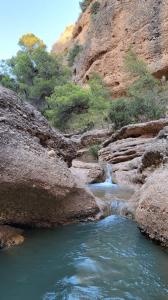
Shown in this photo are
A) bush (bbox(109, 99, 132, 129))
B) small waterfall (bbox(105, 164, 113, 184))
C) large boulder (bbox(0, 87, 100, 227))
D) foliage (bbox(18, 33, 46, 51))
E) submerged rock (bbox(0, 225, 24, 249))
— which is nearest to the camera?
submerged rock (bbox(0, 225, 24, 249))

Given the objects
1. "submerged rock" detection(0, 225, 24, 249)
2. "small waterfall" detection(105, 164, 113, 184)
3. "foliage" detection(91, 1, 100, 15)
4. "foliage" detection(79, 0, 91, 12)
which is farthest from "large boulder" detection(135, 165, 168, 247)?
"foliage" detection(79, 0, 91, 12)

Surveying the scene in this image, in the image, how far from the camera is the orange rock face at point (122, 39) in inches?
912

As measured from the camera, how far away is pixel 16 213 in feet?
16.9

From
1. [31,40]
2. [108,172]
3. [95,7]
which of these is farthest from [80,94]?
[31,40]

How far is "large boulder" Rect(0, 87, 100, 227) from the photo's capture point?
482 cm

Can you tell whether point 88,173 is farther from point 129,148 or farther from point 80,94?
point 80,94

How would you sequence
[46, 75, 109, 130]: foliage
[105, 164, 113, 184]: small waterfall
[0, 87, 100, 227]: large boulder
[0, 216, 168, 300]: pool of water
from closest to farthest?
[0, 216, 168, 300]: pool of water → [0, 87, 100, 227]: large boulder → [105, 164, 113, 184]: small waterfall → [46, 75, 109, 130]: foliage

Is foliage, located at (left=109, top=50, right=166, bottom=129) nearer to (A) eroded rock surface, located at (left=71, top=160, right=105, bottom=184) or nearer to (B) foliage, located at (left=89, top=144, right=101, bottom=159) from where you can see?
(B) foliage, located at (left=89, top=144, right=101, bottom=159)

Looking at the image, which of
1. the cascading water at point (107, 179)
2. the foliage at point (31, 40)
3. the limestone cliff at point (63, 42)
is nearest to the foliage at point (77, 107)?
the cascading water at point (107, 179)

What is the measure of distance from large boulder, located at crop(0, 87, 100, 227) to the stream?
1.00 ft

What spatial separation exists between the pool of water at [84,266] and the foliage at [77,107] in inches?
620

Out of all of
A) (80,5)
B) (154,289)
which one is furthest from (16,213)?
(80,5)

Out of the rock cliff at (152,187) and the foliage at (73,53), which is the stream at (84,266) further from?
the foliage at (73,53)

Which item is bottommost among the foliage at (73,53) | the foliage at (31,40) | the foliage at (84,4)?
the foliage at (73,53)
